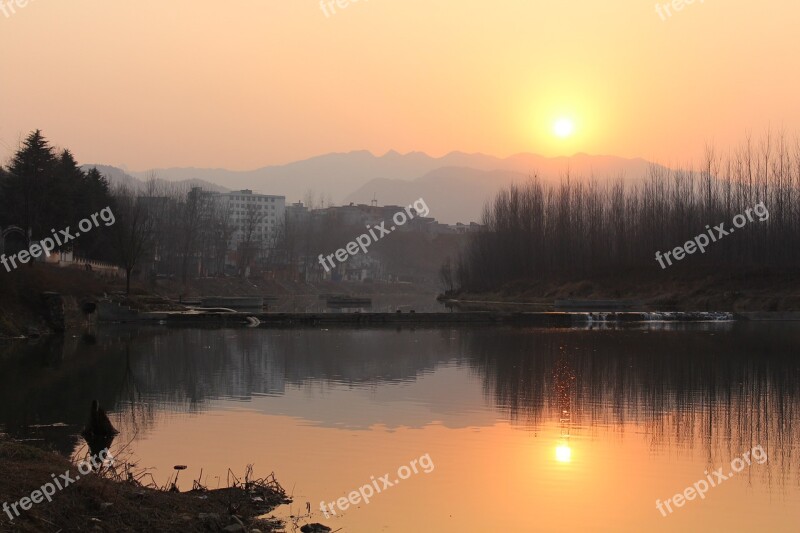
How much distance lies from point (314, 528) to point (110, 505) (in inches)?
69.3

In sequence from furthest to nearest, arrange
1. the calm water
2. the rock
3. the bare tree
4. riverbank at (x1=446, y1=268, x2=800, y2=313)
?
riverbank at (x1=446, y1=268, x2=800, y2=313), the bare tree, the calm water, the rock

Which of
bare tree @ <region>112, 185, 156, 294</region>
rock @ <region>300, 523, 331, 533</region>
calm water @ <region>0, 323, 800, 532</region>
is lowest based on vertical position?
rock @ <region>300, 523, 331, 533</region>

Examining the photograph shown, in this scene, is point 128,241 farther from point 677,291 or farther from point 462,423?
point 462,423

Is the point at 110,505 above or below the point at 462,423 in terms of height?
above

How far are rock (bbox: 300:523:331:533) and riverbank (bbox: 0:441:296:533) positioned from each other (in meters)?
0.25

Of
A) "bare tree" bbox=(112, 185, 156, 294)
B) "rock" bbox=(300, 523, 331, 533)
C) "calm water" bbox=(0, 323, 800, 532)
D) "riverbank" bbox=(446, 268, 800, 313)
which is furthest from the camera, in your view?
"riverbank" bbox=(446, 268, 800, 313)

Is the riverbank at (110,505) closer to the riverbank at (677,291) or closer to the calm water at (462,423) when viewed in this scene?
the calm water at (462,423)

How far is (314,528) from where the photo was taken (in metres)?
7.66

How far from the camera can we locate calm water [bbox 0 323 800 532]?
880cm

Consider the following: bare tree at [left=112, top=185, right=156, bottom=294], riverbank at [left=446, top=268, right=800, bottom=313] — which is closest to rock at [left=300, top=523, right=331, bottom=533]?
bare tree at [left=112, top=185, right=156, bottom=294]

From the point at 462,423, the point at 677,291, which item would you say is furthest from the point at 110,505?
the point at 677,291

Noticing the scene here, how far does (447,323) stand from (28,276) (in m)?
18.6

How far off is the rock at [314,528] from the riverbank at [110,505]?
25 cm

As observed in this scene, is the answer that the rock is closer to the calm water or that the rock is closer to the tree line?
the calm water
